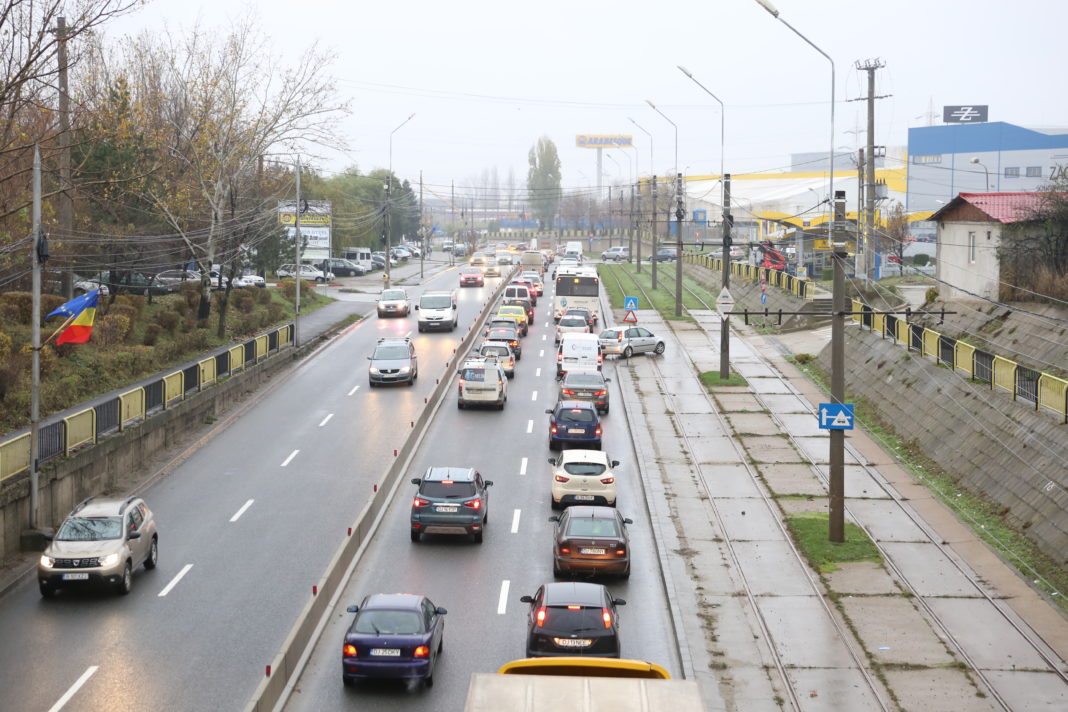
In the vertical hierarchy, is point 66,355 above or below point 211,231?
below

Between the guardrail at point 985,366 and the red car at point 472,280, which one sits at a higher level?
the red car at point 472,280

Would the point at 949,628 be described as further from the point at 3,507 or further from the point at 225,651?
the point at 3,507

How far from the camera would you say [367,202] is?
11806cm

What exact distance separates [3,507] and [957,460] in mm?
23041

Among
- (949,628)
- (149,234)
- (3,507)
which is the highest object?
(149,234)

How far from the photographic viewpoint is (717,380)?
44344 millimetres

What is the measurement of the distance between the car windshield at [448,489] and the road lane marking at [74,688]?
868 centimetres

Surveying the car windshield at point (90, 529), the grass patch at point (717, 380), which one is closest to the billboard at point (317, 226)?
the grass patch at point (717, 380)

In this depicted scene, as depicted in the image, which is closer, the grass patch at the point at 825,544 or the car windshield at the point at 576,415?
the grass patch at the point at 825,544

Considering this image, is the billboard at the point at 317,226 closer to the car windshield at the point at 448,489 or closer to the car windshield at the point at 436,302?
the car windshield at the point at 436,302

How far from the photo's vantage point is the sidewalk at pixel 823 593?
17641 millimetres

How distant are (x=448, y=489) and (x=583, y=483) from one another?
3.73 m

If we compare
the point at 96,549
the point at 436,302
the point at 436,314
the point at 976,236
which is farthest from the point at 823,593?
the point at 436,302

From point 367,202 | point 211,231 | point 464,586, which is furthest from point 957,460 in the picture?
point 367,202
